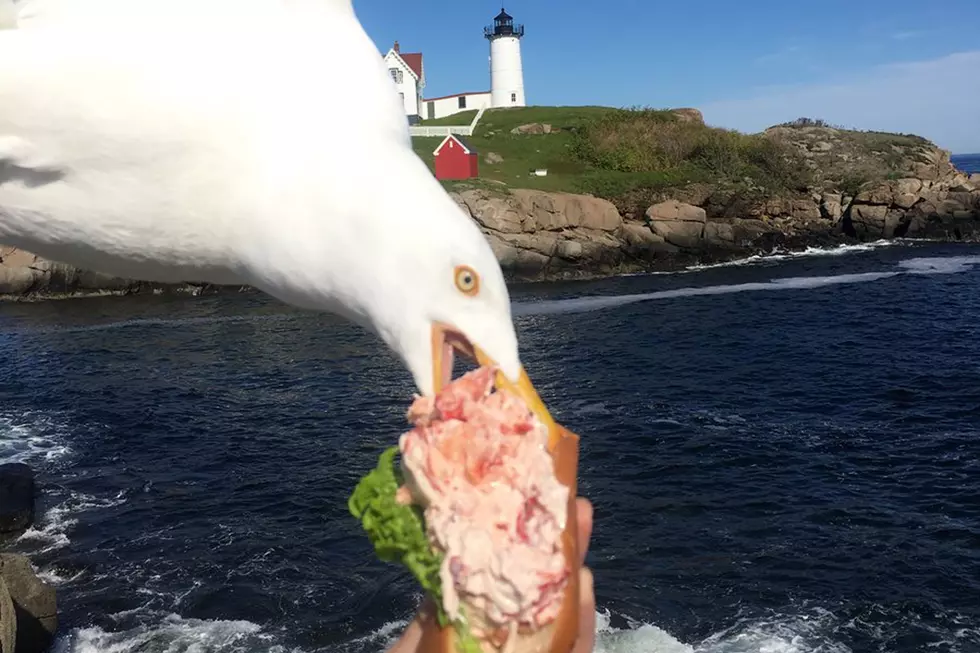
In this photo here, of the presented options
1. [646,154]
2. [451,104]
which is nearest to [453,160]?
[646,154]

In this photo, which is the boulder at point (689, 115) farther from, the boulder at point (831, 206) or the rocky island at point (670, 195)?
the boulder at point (831, 206)

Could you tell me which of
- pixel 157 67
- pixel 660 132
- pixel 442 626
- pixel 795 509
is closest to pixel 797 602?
pixel 795 509

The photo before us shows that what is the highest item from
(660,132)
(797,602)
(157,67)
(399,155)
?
(660,132)

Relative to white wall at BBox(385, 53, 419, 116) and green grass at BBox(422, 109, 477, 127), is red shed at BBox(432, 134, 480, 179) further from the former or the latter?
white wall at BBox(385, 53, 419, 116)

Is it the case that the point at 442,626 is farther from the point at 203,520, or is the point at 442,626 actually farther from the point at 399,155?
the point at 203,520

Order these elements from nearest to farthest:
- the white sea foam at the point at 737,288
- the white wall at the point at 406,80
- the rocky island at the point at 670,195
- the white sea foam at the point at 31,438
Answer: the white sea foam at the point at 31,438 → the white sea foam at the point at 737,288 → the rocky island at the point at 670,195 → the white wall at the point at 406,80

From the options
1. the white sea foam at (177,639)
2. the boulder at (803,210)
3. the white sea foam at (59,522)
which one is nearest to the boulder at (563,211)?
the boulder at (803,210)

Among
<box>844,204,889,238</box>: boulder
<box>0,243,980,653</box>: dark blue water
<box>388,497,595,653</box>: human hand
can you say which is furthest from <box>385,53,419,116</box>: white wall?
<box>388,497,595,653</box>: human hand
